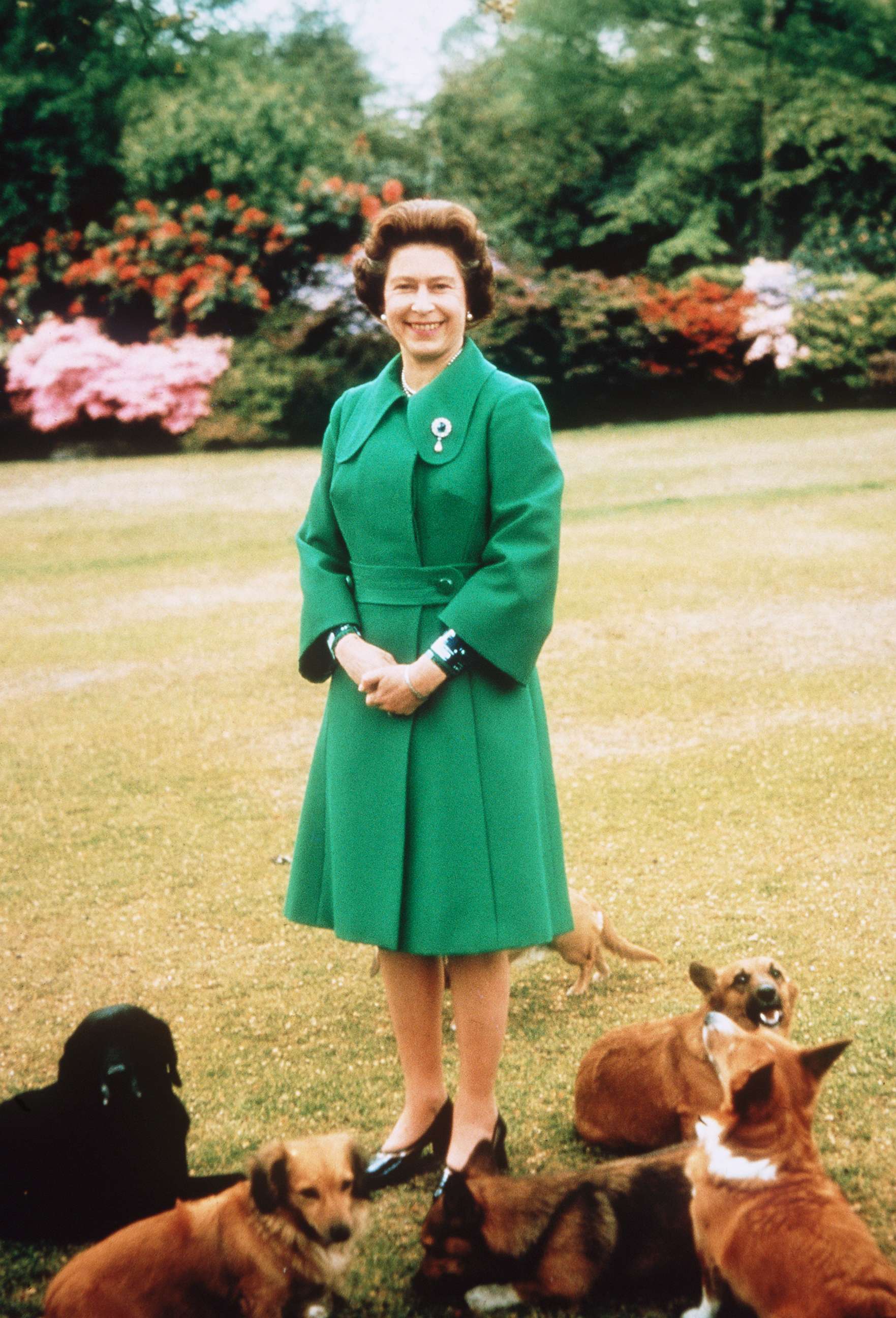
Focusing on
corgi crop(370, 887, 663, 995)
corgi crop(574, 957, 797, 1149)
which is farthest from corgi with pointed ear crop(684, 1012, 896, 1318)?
corgi crop(370, 887, 663, 995)

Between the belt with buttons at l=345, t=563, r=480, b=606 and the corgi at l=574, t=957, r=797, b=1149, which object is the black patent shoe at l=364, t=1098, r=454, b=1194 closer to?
the corgi at l=574, t=957, r=797, b=1149

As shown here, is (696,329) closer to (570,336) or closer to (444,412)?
(570,336)

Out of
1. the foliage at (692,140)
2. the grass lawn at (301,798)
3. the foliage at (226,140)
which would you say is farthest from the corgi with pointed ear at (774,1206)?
the foliage at (692,140)

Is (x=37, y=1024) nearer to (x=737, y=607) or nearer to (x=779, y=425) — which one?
(x=737, y=607)

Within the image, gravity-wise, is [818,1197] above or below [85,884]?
above

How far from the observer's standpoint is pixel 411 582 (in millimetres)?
2600

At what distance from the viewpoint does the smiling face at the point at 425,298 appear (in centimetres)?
256

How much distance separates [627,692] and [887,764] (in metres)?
1.77

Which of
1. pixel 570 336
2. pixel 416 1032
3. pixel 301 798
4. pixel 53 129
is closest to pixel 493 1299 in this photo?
pixel 416 1032

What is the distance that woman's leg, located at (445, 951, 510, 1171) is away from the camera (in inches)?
105

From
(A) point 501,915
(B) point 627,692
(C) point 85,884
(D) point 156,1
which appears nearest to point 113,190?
(D) point 156,1

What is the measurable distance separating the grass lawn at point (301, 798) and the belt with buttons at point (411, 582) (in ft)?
4.32

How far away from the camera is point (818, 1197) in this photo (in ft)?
6.89

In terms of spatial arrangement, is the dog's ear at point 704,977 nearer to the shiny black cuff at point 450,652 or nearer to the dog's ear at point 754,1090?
the dog's ear at point 754,1090
